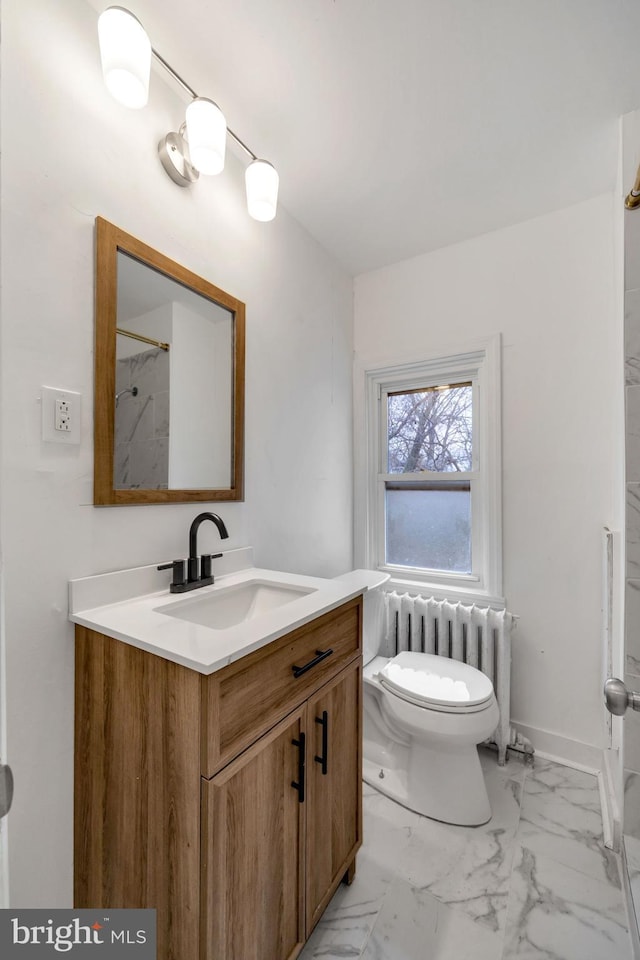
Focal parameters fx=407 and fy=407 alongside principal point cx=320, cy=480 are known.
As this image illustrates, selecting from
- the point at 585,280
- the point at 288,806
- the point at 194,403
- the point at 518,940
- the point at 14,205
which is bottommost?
the point at 518,940

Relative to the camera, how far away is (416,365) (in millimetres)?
2115

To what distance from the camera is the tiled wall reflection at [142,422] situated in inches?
42.6

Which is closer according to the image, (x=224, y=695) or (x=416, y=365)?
(x=224, y=695)

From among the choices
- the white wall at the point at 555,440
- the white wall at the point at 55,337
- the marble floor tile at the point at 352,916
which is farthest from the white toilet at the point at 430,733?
the white wall at the point at 55,337

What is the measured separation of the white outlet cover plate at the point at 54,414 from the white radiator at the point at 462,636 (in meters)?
1.58

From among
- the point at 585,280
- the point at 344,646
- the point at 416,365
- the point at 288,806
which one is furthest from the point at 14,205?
the point at 585,280

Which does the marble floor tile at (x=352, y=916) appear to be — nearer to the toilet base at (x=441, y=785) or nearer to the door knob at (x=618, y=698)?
the toilet base at (x=441, y=785)

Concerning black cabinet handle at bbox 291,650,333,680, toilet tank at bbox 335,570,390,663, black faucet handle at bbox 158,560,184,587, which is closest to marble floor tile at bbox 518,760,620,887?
toilet tank at bbox 335,570,390,663

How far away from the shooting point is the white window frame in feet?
6.19

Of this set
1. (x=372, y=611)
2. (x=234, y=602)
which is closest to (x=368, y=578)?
(x=372, y=611)

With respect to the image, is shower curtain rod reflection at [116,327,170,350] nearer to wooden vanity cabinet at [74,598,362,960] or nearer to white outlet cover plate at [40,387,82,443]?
white outlet cover plate at [40,387,82,443]

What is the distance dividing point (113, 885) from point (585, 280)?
247 centimetres

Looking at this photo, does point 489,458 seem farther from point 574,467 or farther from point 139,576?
point 139,576

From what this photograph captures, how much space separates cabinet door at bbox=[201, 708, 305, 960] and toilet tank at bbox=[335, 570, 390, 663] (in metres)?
0.80
